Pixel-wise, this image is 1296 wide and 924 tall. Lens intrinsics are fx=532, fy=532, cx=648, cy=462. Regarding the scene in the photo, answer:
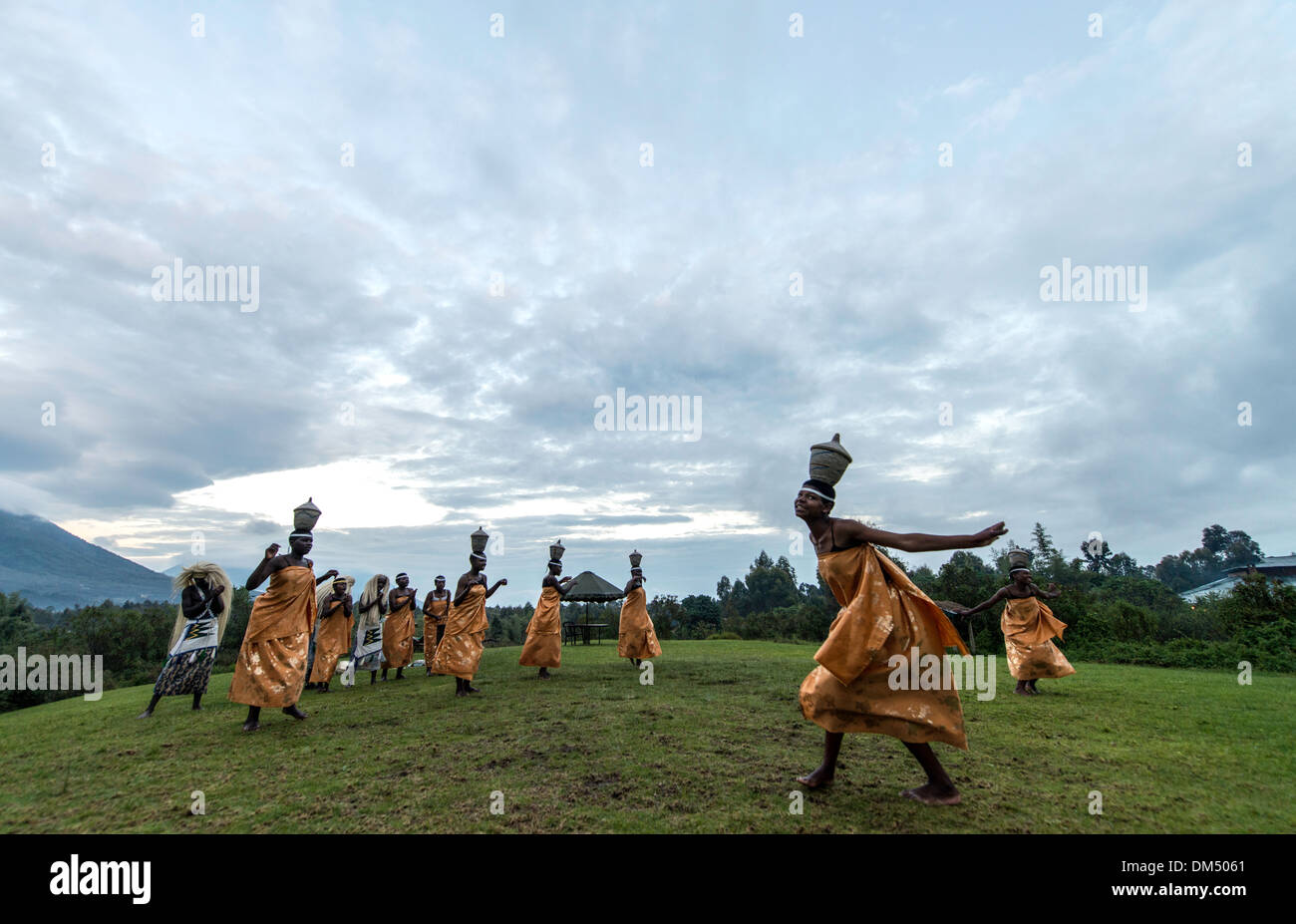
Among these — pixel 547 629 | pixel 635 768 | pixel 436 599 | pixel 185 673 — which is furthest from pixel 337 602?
pixel 635 768

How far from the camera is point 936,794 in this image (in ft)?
11.8

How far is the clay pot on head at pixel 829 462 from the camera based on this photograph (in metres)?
4.21

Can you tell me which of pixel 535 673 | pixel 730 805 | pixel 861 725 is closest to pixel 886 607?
pixel 861 725

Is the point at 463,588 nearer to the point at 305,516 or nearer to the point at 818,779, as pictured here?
the point at 305,516

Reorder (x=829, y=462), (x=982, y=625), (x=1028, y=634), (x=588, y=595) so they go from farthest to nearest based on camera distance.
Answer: (x=588, y=595) < (x=982, y=625) < (x=1028, y=634) < (x=829, y=462)

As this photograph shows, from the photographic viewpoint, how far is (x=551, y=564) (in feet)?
34.7

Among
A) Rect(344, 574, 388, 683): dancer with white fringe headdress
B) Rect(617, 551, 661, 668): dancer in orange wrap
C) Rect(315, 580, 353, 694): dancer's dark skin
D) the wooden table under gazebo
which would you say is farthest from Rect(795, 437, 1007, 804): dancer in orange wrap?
the wooden table under gazebo

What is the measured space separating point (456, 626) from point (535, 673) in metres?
3.09

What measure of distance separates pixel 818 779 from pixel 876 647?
3.61 feet

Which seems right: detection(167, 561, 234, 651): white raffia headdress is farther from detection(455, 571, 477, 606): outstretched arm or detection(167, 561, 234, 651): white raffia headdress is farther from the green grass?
detection(455, 571, 477, 606): outstretched arm

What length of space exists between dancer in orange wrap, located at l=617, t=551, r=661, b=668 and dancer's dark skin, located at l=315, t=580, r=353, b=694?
5706 mm

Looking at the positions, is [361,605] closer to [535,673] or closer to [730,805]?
[535,673]
